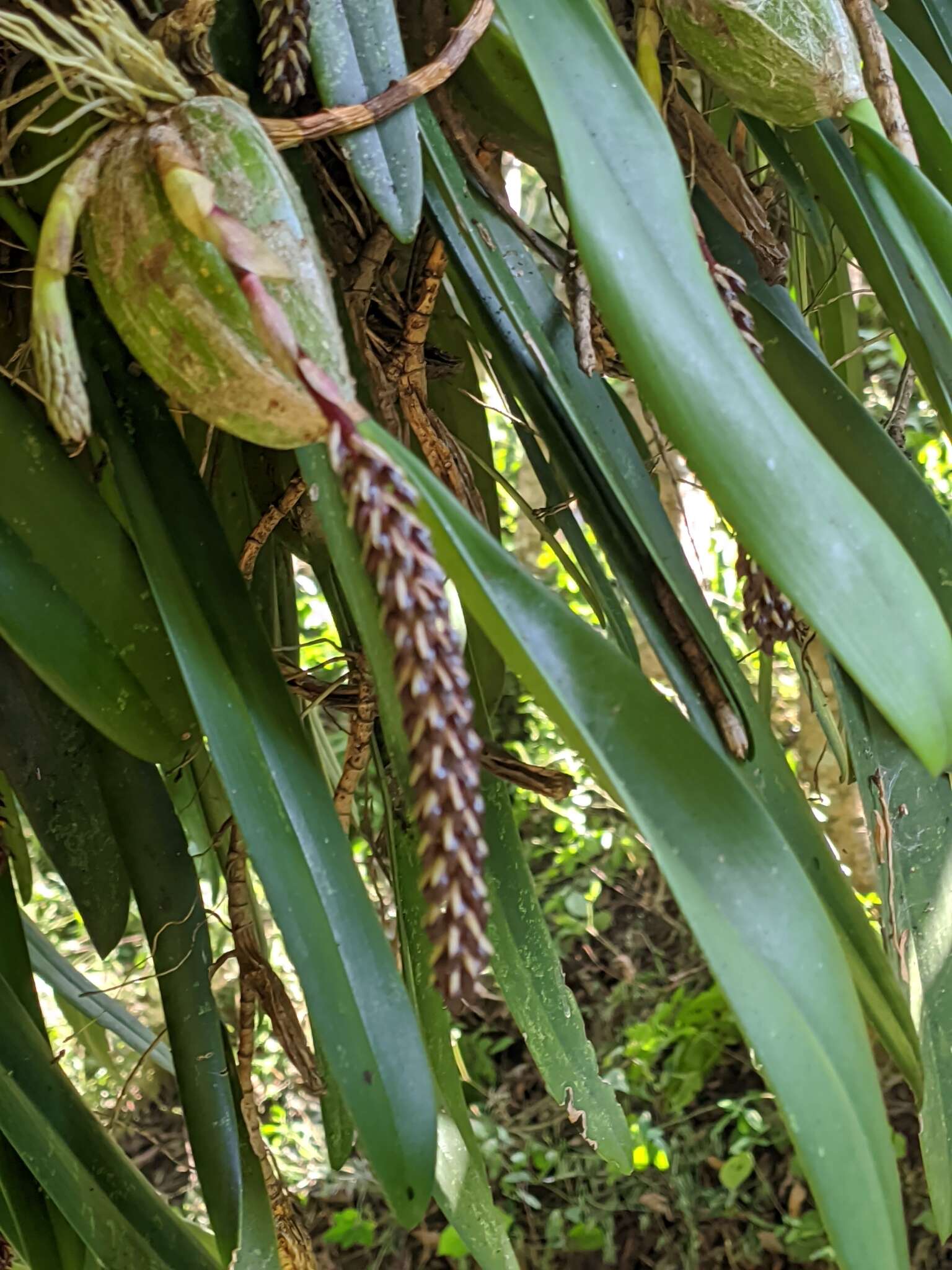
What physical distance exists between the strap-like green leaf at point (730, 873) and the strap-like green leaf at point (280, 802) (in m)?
0.10

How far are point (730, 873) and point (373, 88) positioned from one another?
0.84ft

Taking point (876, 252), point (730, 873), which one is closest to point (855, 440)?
point (876, 252)

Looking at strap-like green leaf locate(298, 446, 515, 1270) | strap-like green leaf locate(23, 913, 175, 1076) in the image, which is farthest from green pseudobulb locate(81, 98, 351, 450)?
strap-like green leaf locate(23, 913, 175, 1076)

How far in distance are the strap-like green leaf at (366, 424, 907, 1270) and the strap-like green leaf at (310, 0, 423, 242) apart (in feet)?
0.29

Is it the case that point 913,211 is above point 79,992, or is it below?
above

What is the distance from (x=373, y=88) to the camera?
293 mm

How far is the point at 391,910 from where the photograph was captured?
50.5 inches

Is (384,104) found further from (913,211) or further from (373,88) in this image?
(913,211)

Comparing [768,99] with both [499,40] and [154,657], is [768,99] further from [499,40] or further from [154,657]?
[154,657]

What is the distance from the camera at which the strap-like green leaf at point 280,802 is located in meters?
0.28

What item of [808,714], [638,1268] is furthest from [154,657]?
[638,1268]

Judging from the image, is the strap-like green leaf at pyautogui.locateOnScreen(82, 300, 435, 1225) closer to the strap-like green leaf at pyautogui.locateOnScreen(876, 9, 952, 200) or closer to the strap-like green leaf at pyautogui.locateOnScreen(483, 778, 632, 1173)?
the strap-like green leaf at pyautogui.locateOnScreen(483, 778, 632, 1173)

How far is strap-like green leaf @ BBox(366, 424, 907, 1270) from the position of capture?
0.24m

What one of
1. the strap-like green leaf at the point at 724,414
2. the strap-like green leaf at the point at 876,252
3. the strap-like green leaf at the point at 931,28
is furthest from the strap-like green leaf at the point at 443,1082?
the strap-like green leaf at the point at 931,28
